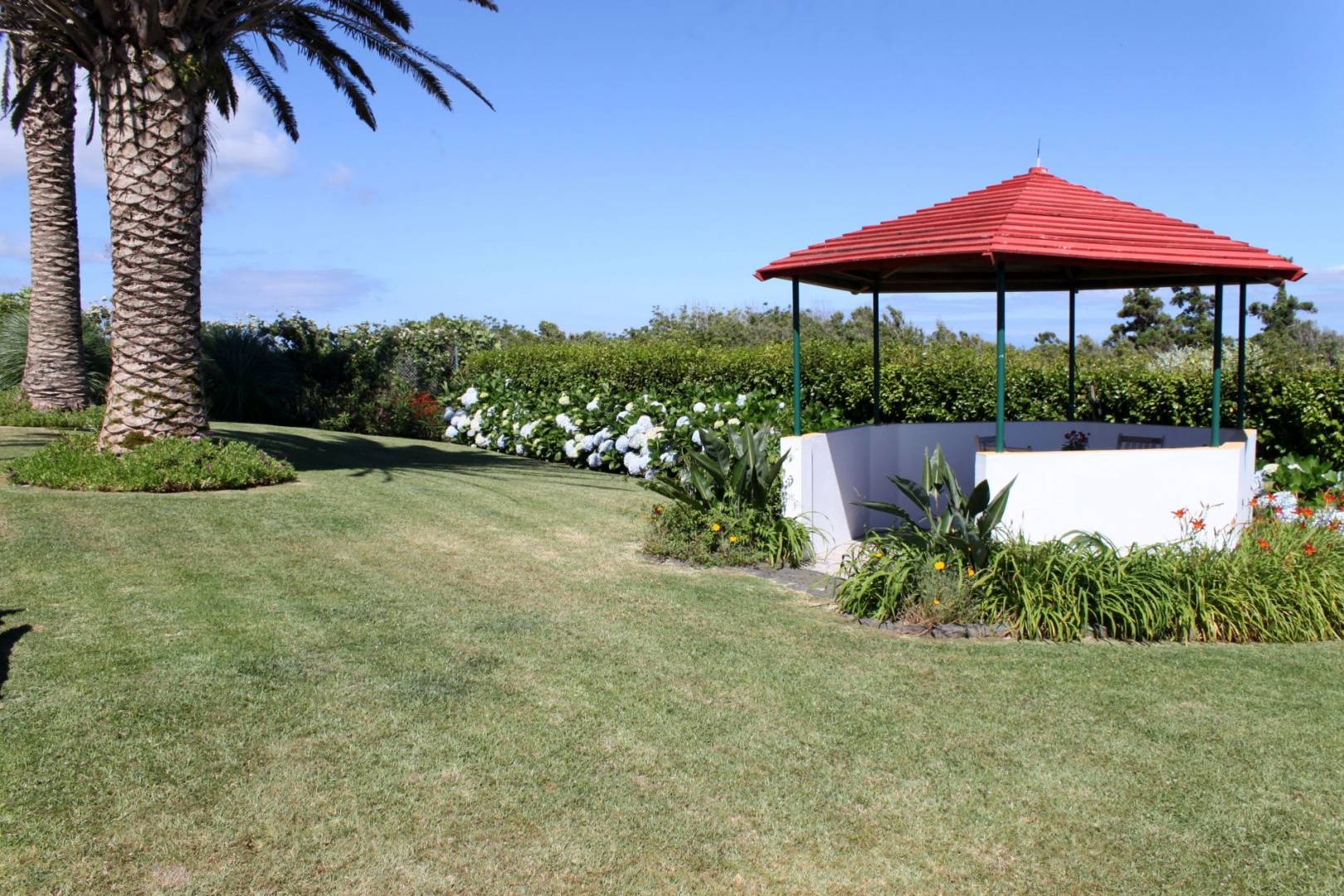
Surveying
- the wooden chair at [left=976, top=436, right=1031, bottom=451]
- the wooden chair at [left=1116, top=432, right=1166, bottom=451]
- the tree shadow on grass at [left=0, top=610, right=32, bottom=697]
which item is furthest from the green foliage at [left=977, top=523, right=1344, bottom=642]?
the tree shadow on grass at [left=0, top=610, right=32, bottom=697]

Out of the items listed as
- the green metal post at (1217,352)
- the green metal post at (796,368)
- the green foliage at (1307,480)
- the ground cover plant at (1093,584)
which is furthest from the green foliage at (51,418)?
the green foliage at (1307,480)

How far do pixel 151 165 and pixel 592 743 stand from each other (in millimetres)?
8552

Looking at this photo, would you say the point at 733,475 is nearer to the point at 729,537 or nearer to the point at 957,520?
the point at 729,537

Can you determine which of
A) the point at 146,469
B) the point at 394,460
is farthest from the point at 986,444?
the point at 146,469

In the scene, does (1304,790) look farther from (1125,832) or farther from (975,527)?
(975,527)

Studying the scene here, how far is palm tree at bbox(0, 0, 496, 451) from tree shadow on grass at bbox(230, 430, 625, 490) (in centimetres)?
197

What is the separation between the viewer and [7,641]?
19.1 feet

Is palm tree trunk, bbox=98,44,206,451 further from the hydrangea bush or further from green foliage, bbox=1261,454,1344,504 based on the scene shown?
green foliage, bbox=1261,454,1344,504

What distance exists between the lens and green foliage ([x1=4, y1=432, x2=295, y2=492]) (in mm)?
9906

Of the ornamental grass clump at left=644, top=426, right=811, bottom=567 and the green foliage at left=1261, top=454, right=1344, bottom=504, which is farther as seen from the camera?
the green foliage at left=1261, top=454, right=1344, bottom=504

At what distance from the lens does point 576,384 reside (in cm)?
1617

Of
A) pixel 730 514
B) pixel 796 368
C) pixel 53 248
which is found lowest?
pixel 730 514

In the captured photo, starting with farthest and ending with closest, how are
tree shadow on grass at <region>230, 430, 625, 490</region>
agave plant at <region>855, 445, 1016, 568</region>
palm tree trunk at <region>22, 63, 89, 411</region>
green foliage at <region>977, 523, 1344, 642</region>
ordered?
palm tree trunk at <region>22, 63, 89, 411</region>, tree shadow on grass at <region>230, 430, 625, 490</region>, agave plant at <region>855, 445, 1016, 568</region>, green foliage at <region>977, 523, 1344, 642</region>

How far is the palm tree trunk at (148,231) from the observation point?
34.2ft
